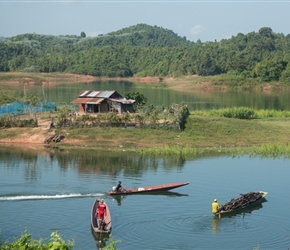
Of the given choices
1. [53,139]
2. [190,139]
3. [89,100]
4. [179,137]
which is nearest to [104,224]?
[53,139]

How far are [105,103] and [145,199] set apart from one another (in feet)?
99.8

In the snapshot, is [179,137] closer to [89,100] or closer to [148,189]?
[89,100]

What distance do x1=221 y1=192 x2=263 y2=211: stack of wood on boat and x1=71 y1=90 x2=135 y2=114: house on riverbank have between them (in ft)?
100

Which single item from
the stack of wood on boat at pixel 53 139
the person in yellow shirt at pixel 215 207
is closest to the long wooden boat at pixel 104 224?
the person in yellow shirt at pixel 215 207

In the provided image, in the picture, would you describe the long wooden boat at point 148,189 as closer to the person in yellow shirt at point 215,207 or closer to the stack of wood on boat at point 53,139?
the person in yellow shirt at point 215,207

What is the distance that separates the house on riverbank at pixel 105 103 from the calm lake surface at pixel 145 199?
15.3m

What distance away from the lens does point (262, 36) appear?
182m

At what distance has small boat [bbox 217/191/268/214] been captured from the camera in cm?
3075

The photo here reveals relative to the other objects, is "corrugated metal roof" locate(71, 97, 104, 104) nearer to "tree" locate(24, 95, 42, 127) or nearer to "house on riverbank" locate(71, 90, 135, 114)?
"house on riverbank" locate(71, 90, 135, 114)

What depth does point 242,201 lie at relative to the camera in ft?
104

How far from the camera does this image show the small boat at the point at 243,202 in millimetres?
30750

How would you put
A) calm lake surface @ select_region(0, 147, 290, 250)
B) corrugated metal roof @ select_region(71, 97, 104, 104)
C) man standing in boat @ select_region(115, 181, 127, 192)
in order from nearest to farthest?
1. calm lake surface @ select_region(0, 147, 290, 250)
2. man standing in boat @ select_region(115, 181, 127, 192)
3. corrugated metal roof @ select_region(71, 97, 104, 104)

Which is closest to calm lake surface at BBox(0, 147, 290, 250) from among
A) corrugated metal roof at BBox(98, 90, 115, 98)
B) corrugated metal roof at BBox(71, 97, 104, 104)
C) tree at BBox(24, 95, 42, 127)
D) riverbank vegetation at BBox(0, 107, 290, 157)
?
riverbank vegetation at BBox(0, 107, 290, 157)

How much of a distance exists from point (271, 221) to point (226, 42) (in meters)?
162
